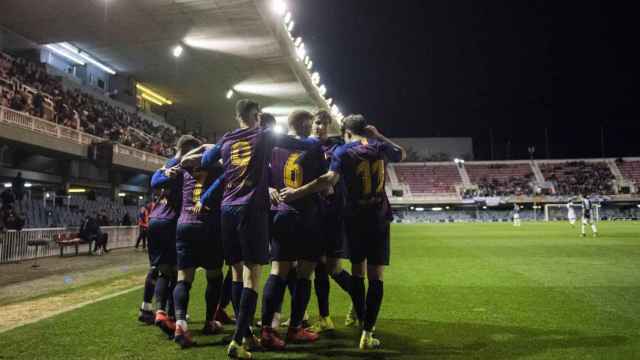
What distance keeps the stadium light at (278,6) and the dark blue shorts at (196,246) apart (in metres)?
18.6

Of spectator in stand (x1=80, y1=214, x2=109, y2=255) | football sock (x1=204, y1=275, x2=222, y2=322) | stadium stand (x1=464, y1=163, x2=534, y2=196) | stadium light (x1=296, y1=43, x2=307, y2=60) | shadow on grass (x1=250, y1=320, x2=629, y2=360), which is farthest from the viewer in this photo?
stadium stand (x1=464, y1=163, x2=534, y2=196)

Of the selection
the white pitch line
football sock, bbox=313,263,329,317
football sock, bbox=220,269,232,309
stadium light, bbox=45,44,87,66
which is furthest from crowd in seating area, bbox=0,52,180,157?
football sock, bbox=313,263,329,317

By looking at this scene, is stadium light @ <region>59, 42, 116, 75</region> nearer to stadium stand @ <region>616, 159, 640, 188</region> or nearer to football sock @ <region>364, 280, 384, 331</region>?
football sock @ <region>364, 280, 384, 331</region>

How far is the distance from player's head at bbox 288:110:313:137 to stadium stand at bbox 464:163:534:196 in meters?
55.2

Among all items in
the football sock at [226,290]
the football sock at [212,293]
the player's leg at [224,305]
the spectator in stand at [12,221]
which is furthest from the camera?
the spectator in stand at [12,221]

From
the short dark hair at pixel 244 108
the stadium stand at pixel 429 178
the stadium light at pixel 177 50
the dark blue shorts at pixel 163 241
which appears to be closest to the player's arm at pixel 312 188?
the short dark hair at pixel 244 108

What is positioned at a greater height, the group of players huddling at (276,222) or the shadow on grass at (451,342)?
the group of players huddling at (276,222)

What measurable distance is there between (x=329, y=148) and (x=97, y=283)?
644cm

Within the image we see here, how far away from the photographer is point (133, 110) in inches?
1237

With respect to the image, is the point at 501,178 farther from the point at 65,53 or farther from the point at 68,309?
the point at 68,309

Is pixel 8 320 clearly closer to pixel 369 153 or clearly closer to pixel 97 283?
pixel 97 283

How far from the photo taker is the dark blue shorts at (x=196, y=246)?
4.94 metres

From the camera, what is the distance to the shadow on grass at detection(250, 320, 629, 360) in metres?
4.29

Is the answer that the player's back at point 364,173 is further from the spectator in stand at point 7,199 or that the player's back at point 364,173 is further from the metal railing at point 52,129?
the metal railing at point 52,129
